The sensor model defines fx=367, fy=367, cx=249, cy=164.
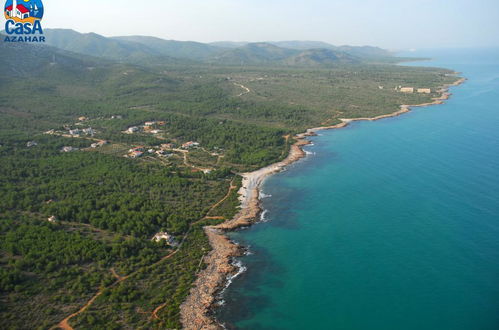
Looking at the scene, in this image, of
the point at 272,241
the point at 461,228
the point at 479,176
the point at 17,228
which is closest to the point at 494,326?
the point at 461,228

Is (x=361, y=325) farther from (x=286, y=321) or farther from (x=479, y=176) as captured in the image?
(x=479, y=176)

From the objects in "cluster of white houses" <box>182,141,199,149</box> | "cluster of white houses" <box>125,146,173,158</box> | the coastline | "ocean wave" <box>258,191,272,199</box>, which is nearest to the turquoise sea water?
"ocean wave" <box>258,191,272,199</box>

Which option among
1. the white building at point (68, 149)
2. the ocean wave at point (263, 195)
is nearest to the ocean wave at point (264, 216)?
the ocean wave at point (263, 195)

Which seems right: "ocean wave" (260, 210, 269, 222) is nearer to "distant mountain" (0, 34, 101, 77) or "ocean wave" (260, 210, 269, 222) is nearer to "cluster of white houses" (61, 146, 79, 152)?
"cluster of white houses" (61, 146, 79, 152)

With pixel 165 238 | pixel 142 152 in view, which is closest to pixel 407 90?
pixel 142 152

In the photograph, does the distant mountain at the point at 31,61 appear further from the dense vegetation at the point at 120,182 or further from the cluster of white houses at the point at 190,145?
the cluster of white houses at the point at 190,145

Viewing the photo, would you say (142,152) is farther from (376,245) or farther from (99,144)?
(376,245)
